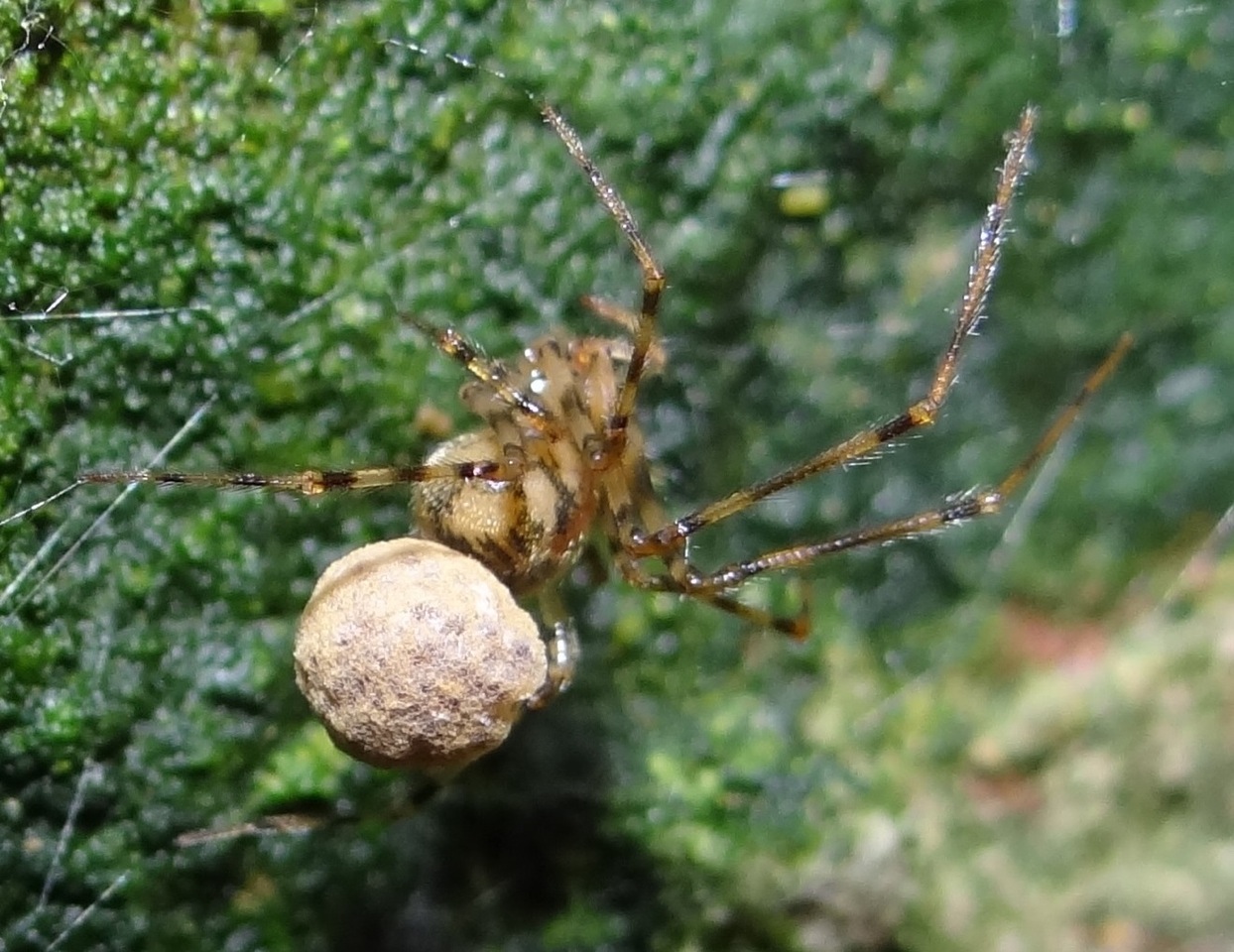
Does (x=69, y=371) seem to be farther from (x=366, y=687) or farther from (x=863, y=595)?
(x=863, y=595)

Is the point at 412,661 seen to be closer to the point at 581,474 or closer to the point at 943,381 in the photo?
the point at 581,474

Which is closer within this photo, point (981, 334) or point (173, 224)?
point (173, 224)

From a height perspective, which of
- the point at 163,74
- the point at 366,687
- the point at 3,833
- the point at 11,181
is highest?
the point at 163,74

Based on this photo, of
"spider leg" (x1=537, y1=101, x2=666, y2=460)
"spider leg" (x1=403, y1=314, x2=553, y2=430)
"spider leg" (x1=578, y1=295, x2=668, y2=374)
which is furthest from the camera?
"spider leg" (x1=578, y1=295, x2=668, y2=374)

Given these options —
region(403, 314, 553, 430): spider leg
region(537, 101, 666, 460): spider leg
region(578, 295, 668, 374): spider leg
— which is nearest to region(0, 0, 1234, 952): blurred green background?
region(578, 295, 668, 374): spider leg

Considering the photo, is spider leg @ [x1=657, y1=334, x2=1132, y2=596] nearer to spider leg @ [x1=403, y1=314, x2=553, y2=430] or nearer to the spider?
the spider

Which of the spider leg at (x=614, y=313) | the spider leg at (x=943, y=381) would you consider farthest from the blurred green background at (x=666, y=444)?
the spider leg at (x=943, y=381)

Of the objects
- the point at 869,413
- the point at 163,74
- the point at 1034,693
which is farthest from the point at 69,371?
the point at 1034,693
